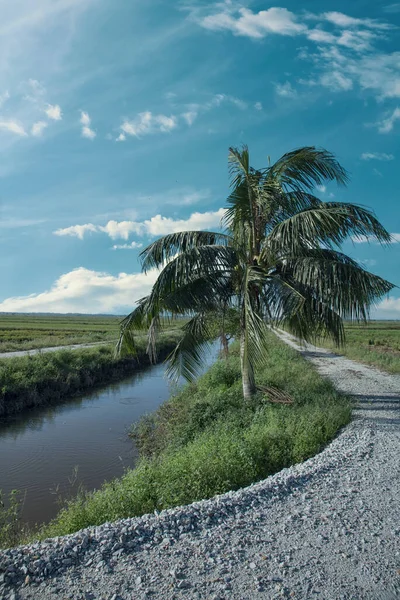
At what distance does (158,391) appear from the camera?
22500mm

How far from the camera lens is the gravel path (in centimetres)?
381

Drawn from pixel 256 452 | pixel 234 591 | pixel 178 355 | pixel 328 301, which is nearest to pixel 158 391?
pixel 178 355

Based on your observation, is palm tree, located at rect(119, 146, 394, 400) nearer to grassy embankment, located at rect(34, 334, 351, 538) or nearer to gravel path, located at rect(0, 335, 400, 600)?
grassy embankment, located at rect(34, 334, 351, 538)

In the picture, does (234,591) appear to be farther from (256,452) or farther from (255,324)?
(255,324)

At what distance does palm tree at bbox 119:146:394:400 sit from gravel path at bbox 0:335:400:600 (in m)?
3.62

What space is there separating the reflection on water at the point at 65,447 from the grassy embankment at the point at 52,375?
2.02 ft

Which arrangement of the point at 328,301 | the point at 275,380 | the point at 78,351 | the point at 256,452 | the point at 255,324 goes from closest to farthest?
1. the point at 256,452
2. the point at 255,324
3. the point at 328,301
4. the point at 275,380
5. the point at 78,351

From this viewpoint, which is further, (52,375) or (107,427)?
(52,375)

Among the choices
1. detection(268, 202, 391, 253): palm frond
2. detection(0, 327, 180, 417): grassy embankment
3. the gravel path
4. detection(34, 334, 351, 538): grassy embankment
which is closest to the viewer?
the gravel path

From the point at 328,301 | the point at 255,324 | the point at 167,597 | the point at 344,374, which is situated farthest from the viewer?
the point at 344,374

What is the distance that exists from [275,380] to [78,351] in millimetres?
14167

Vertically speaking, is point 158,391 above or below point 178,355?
below

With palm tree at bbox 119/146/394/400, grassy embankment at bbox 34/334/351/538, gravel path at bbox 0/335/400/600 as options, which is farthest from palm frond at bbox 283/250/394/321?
gravel path at bbox 0/335/400/600

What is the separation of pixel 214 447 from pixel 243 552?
304cm
